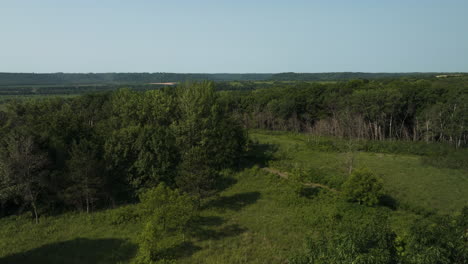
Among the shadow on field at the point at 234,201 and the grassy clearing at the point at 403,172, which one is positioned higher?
the grassy clearing at the point at 403,172

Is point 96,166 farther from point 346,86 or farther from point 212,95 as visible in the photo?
point 346,86

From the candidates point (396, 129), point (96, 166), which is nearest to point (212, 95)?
point (96, 166)

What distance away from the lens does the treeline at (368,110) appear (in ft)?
164

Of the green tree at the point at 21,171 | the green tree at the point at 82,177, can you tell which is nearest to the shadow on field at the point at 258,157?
the green tree at the point at 82,177

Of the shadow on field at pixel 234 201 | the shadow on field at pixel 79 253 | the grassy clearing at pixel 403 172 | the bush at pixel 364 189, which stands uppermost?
the bush at pixel 364 189

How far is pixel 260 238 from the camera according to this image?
901 inches

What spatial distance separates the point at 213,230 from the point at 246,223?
3198 mm

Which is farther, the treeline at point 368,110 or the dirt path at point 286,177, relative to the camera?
the treeline at point 368,110

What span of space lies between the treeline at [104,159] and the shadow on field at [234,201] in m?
1.69

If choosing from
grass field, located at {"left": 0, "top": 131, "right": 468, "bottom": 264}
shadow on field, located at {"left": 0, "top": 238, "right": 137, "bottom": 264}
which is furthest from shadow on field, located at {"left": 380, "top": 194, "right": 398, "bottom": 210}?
shadow on field, located at {"left": 0, "top": 238, "right": 137, "bottom": 264}

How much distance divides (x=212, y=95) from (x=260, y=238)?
28.7 metres

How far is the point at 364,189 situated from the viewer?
89.5 ft

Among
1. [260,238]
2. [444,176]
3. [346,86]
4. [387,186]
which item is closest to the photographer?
[260,238]

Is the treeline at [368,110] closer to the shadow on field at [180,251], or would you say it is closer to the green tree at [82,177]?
the green tree at [82,177]
